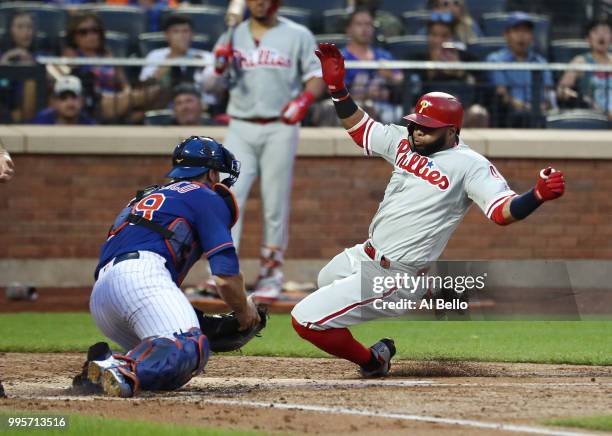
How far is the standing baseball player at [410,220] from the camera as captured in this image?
731 centimetres

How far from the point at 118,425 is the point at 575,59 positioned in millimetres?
9890

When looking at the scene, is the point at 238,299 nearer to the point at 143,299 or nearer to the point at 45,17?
the point at 143,299

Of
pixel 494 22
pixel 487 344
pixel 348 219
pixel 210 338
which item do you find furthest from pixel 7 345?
pixel 494 22

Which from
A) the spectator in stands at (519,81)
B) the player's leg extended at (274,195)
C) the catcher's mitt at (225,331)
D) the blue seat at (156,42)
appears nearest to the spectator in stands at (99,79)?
the blue seat at (156,42)

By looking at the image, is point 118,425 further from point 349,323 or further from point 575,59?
point 575,59

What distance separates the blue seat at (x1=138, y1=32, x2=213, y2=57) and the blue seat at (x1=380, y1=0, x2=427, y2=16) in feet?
7.30

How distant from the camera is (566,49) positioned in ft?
48.5

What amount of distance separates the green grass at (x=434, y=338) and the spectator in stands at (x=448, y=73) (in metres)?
3.12

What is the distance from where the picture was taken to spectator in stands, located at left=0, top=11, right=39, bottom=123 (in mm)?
13484

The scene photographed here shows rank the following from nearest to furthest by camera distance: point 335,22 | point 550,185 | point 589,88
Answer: point 550,185, point 589,88, point 335,22

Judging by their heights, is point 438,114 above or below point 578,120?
above

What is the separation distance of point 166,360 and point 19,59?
8002 mm

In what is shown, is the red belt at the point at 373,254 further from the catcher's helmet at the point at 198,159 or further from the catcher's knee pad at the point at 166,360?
the catcher's knee pad at the point at 166,360

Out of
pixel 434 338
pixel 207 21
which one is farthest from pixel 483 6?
pixel 434 338
